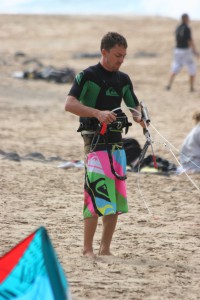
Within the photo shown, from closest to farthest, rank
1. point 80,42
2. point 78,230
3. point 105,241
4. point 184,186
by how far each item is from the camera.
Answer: point 105,241 < point 78,230 < point 184,186 < point 80,42

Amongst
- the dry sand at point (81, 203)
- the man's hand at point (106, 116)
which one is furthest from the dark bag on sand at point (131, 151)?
the man's hand at point (106, 116)

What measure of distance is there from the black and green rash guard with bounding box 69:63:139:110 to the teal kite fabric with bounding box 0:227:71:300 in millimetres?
1653

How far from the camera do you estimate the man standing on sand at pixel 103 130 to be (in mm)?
5715

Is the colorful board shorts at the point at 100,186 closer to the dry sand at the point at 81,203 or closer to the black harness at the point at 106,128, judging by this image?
the black harness at the point at 106,128

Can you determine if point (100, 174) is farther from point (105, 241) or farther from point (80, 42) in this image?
point (80, 42)

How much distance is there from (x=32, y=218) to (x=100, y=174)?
1648mm

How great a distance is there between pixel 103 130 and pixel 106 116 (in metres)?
0.20

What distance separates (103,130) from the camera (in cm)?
570

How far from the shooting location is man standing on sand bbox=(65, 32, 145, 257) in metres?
5.71

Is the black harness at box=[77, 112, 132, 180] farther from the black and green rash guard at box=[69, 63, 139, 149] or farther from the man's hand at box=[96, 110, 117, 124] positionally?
the man's hand at box=[96, 110, 117, 124]

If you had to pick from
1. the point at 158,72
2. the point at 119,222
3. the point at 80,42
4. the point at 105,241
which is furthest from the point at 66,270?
the point at 80,42

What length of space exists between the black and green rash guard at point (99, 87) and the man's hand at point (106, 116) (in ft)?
0.76

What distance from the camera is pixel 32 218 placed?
23.8ft

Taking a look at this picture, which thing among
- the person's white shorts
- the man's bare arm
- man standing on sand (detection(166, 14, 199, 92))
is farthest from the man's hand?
the person's white shorts
